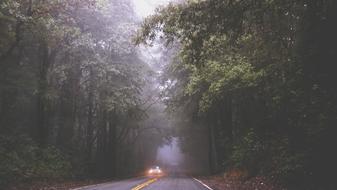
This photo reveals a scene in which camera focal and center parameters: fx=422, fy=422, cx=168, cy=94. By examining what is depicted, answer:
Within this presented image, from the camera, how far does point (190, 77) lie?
28.4 metres

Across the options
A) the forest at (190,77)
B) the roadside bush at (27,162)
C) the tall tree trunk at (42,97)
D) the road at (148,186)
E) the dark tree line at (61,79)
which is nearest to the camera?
the forest at (190,77)

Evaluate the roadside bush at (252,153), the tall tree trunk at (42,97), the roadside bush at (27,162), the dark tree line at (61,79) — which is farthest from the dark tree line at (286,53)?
the tall tree trunk at (42,97)

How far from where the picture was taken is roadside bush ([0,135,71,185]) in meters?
19.8

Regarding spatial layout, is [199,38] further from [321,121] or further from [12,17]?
[12,17]

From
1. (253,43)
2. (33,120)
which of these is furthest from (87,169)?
(253,43)

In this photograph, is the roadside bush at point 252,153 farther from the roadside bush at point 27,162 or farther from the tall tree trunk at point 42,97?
the tall tree trunk at point 42,97

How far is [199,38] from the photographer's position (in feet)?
43.5

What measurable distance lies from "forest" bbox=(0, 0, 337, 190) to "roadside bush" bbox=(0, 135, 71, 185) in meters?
0.09

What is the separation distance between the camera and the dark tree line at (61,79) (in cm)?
2144

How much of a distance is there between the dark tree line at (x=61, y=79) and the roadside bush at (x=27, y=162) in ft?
0.17

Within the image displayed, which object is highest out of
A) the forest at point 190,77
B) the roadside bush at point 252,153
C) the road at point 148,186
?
the forest at point 190,77

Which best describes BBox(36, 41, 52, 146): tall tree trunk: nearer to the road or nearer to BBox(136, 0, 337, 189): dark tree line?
the road

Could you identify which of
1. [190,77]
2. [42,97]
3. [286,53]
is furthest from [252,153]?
[42,97]

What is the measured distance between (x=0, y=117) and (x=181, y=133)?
30.8m
